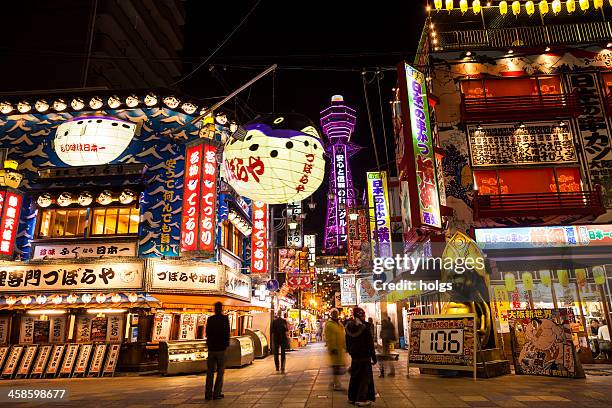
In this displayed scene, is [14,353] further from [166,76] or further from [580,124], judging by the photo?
[166,76]

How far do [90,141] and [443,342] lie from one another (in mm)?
13386

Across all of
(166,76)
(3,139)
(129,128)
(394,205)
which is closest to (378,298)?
(394,205)

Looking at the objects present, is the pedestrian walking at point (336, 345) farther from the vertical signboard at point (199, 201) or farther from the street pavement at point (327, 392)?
the vertical signboard at point (199, 201)

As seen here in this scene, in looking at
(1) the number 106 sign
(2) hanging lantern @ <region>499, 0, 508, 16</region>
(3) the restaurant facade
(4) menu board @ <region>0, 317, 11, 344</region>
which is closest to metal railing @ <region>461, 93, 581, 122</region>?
(2) hanging lantern @ <region>499, 0, 508, 16</region>

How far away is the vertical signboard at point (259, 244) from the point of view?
20.2 metres

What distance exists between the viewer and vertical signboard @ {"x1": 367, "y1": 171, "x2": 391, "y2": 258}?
75.5 feet

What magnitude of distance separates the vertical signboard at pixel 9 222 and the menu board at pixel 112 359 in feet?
18.4

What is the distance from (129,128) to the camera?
15523 mm

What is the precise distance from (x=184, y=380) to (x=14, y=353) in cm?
676

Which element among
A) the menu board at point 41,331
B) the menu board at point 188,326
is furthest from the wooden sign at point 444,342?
the menu board at point 41,331

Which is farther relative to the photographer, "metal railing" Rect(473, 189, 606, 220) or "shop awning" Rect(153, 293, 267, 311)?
"metal railing" Rect(473, 189, 606, 220)

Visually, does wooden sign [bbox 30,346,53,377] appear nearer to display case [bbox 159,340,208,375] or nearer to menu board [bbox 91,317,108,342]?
menu board [bbox 91,317,108,342]

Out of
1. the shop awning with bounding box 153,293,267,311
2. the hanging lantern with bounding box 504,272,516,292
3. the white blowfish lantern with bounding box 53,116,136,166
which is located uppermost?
the white blowfish lantern with bounding box 53,116,136,166

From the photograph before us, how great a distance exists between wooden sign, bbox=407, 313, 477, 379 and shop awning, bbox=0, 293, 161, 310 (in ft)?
31.3
